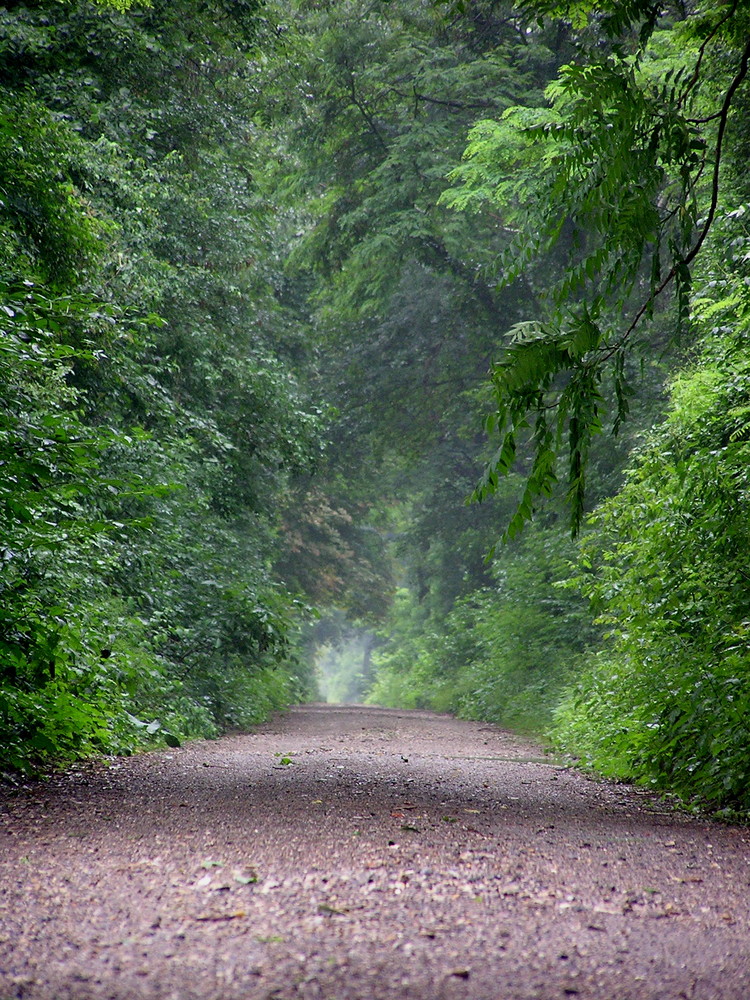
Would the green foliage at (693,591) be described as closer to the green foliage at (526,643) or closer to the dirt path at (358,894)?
the dirt path at (358,894)

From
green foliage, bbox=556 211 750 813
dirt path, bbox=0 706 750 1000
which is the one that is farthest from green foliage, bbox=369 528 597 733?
dirt path, bbox=0 706 750 1000

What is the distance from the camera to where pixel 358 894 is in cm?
336

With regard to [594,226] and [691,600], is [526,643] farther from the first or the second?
[594,226]

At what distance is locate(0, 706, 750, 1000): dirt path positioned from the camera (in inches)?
100

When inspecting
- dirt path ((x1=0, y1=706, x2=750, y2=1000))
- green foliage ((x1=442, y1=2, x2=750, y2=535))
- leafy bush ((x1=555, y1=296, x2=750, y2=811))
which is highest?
green foliage ((x1=442, y1=2, x2=750, y2=535))

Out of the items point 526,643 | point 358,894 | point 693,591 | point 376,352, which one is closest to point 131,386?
point 693,591

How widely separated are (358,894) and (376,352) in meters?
20.7

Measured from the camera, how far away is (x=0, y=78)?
31.4ft

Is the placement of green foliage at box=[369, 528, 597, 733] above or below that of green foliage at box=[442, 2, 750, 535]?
below

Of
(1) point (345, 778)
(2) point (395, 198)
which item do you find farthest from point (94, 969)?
(2) point (395, 198)

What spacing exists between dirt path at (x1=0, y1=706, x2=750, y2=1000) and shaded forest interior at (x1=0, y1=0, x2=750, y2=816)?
1.21 metres

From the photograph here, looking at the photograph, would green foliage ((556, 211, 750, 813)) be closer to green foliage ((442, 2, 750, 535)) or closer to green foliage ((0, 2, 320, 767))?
green foliage ((442, 2, 750, 535))

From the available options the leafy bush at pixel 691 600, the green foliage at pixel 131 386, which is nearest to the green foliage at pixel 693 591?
the leafy bush at pixel 691 600

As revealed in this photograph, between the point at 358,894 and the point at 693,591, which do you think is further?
the point at 693,591
